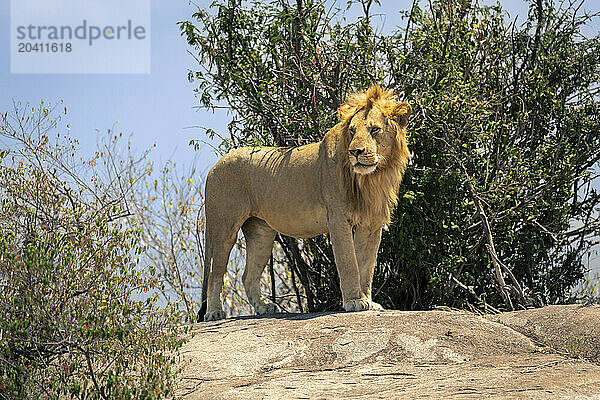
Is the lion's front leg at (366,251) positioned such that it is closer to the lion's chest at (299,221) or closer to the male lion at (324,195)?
the male lion at (324,195)

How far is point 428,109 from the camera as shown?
7559mm

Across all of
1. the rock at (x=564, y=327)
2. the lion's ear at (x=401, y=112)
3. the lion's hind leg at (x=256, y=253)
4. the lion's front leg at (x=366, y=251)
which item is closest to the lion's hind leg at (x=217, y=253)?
the lion's hind leg at (x=256, y=253)

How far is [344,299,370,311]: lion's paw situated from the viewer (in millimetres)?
5887

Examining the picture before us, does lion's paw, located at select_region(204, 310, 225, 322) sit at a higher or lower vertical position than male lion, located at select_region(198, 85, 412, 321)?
lower

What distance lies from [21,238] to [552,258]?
20.1ft

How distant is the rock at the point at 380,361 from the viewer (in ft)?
14.1

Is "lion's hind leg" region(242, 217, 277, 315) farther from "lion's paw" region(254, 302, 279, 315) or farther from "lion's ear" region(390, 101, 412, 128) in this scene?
"lion's ear" region(390, 101, 412, 128)

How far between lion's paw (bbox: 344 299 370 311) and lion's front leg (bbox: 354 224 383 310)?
15.2 inches

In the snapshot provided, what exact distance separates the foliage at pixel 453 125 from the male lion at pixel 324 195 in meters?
1.31

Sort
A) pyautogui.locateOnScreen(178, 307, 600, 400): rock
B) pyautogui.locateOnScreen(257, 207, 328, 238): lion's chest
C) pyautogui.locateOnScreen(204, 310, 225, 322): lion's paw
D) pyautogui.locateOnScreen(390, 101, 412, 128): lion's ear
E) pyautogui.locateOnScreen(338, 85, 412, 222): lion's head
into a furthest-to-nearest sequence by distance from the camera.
→ pyautogui.locateOnScreen(204, 310, 225, 322): lion's paw → pyautogui.locateOnScreen(257, 207, 328, 238): lion's chest → pyautogui.locateOnScreen(390, 101, 412, 128): lion's ear → pyautogui.locateOnScreen(338, 85, 412, 222): lion's head → pyautogui.locateOnScreen(178, 307, 600, 400): rock

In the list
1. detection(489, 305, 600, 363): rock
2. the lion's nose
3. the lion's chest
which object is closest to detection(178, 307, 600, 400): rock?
detection(489, 305, 600, 363): rock

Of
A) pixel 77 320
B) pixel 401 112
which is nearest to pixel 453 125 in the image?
pixel 401 112

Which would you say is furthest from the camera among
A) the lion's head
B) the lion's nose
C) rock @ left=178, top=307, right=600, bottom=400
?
the lion's head

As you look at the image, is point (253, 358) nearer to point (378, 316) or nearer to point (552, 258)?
point (378, 316)
